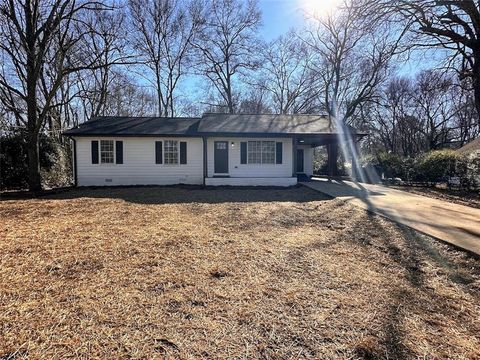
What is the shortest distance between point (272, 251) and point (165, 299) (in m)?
2.00

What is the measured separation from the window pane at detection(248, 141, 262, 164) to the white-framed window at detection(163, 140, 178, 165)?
3565 millimetres

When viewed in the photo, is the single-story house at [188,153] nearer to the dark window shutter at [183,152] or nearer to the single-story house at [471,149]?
the dark window shutter at [183,152]

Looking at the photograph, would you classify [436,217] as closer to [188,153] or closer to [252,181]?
[252,181]

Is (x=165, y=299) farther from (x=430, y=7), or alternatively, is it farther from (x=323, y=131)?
(x=323, y=131)

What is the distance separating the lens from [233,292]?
→ 3.23m

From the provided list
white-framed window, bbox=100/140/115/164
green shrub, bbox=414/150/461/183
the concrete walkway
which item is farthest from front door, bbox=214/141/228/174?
green shrub, bbox=414/150/461/183

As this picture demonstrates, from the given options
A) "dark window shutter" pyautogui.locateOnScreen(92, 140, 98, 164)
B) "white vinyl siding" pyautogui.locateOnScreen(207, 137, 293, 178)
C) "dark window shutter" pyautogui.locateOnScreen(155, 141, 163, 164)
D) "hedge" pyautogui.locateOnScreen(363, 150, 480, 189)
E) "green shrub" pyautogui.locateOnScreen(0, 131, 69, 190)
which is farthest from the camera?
"white vinyl siding" pyautogui.locateOnScreen(207, 137, 293, 178)

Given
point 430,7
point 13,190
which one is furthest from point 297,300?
point 13,190

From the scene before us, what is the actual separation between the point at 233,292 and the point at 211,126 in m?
12.2

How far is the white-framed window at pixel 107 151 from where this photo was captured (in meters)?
13.8

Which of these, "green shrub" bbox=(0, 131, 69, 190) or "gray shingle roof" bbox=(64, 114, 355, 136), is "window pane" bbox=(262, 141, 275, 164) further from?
"green shrub" bbox=(0, 131, 69, 190)

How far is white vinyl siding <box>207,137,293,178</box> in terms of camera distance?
47.5ft

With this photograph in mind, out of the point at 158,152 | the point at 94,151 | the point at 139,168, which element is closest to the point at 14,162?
the point at 94,151

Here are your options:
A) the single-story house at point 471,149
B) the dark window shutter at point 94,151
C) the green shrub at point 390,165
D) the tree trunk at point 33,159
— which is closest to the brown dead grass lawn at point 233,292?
the tree trunk at point 33,159
